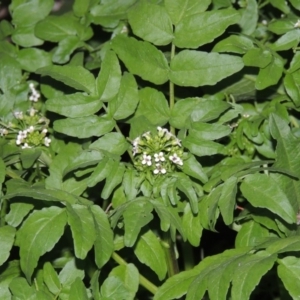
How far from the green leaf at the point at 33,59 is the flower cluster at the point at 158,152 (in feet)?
1.66

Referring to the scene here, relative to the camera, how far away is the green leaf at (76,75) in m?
1.71

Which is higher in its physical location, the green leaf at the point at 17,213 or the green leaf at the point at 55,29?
the green leaf at the point at 55,29

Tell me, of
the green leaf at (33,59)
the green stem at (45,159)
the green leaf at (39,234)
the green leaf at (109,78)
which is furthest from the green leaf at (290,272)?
the green leaf at (33,59)

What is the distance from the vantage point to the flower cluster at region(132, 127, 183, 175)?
5.20 feet

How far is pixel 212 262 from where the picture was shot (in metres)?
1.57

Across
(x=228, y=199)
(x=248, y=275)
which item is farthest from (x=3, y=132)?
(x=248, y=275)

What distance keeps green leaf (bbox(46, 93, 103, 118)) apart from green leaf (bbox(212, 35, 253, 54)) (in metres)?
0.31

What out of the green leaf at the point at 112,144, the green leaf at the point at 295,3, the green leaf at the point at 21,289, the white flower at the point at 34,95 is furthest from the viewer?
the white flower at the point at 34,95

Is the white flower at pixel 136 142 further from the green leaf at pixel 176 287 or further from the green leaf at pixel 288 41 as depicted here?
the green leaf at pixel 288 41

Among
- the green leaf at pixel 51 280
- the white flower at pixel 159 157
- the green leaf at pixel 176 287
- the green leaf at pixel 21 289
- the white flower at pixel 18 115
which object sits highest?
the white flower at pixel 159 157

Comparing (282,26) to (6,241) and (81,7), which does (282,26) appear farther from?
(6,241)

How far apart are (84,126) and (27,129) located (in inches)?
7.1

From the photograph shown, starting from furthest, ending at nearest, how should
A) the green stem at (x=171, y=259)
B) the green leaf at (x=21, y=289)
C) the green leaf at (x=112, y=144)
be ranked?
the green stem at (x=171, y=259)
the green leaf at (x=112, y=144)
the green leaf at (x=21, y=289)

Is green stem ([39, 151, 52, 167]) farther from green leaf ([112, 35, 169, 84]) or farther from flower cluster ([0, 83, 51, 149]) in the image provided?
green leaf ([112, 35, 169, 84])
